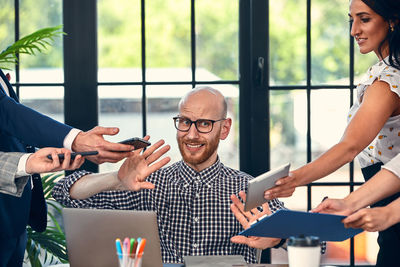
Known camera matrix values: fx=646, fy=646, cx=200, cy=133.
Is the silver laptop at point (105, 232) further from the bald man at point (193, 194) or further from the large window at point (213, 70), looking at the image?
the large window at point (213, 70)

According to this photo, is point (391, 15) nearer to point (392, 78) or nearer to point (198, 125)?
point (392, 78)

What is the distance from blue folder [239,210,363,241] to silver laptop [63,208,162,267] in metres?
0.29

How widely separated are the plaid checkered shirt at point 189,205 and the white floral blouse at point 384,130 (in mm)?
605

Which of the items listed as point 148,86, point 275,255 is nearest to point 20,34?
point 148,86

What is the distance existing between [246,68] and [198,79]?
0.86 feet

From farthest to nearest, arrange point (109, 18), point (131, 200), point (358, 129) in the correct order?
point (109, 18), point (131, 200), point (358, 129)

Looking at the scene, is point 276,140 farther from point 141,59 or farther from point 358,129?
point 358,129

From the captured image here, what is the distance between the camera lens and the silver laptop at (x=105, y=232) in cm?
183

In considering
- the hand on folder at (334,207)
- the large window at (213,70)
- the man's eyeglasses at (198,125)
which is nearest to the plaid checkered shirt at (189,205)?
the man's eyeglasses at (198,125)

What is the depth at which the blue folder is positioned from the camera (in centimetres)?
158

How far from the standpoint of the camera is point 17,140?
2.13 m

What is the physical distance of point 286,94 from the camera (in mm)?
3426

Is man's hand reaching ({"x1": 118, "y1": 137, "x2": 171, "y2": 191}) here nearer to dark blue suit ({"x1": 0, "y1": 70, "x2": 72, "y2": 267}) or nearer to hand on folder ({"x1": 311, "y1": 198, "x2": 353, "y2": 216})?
dark blue suit ({"x1": 0, "y1": 70, "x2": 72, "y2": 267})

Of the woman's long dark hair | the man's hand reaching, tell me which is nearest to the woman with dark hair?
the woman's long dark hair
